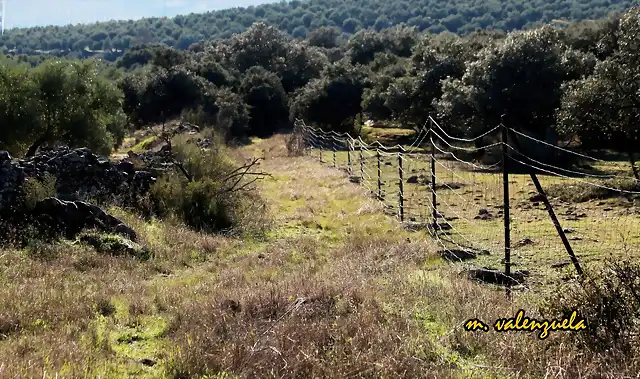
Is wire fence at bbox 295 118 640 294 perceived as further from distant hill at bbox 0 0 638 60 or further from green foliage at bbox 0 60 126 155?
distant hill at bbox 0 0 638 60

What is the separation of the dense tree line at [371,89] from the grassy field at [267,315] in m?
3.39

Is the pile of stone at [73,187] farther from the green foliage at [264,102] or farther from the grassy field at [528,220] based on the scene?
the green foliage at [264,102]

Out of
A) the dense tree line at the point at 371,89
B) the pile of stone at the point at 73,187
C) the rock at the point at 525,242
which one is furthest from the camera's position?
the dense tree line at the point at 371,89

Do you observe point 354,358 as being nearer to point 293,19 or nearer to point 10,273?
point 10,273

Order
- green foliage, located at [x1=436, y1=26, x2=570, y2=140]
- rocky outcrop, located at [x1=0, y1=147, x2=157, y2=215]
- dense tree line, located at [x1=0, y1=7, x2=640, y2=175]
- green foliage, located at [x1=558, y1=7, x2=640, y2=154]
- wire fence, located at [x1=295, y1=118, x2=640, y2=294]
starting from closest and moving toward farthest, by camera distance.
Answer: wire fence, located at [x1=295, y1=118, x2=640, y2=294], rocky outcrop, located at [x1=0, y1=147, x2=157, y2=215], green foliage, located at [x1=558, y1=7, x2=640, y2=154], dense tree line, located at [x1=0, y1=7, x2=640, y2=175], green foliage, located at [x1=436, y1=26, x2=570, y2=140]

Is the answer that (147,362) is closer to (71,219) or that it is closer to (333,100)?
(71,219)

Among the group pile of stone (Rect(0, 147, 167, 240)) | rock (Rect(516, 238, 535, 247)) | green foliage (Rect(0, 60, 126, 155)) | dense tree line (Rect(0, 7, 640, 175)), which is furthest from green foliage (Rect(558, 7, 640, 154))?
green foliage (Rect(0, 60, 126, 155))

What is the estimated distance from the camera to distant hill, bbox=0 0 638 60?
13838cm

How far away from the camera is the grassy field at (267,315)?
4645 millimetres

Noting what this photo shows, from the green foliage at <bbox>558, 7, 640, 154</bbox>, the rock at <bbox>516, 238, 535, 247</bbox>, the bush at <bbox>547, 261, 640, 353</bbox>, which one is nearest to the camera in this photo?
the bush at <bbox>547, 261, 640, 353</bbox>

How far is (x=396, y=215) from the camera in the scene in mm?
13922

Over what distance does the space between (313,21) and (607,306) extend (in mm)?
175406

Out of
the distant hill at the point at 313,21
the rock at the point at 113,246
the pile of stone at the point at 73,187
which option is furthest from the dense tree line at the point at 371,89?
the distant hill at the point at 313,21

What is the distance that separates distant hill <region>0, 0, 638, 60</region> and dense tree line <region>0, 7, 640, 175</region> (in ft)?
283
